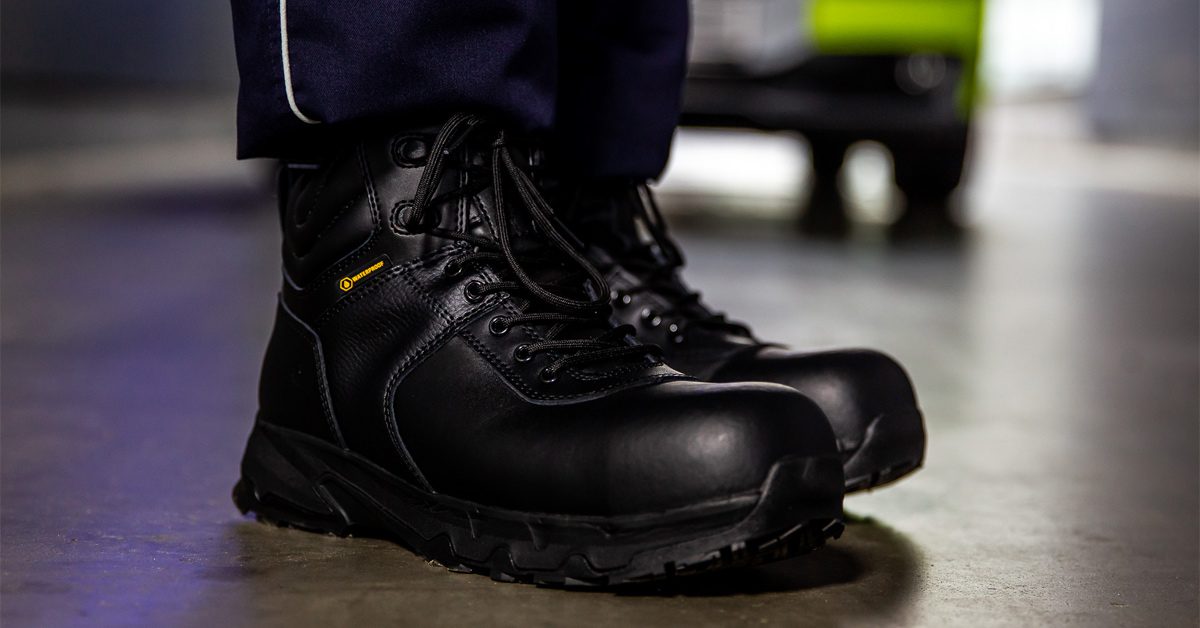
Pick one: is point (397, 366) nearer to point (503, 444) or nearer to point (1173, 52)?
point (503, 444)

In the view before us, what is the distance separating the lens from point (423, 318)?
0.80 metres

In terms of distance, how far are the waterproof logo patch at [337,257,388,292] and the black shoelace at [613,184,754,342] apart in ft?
0.71

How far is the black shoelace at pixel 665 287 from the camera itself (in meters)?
0.97

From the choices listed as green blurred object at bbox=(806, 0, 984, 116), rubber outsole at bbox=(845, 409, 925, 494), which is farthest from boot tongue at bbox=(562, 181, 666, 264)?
green blurred object at bbox=(806, 0, 984, 116)

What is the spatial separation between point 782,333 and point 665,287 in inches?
34.6

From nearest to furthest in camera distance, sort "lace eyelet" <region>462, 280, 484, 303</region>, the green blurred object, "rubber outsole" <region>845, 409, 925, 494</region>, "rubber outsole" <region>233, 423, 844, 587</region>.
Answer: "rubber outsole" <region>233, 423, 844, 587</region>
"lace eyelet" <region>462, 280, 484, 303</region>
"rubber outsole" <region>845, 409, 925, 494</region>
the green blurred object

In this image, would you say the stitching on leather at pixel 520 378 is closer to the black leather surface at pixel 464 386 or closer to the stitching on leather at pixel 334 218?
the black leather surface at pixel 464 386

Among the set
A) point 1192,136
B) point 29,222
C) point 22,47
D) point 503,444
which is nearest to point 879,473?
point 503,444

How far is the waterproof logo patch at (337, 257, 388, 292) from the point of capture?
0.82 meters

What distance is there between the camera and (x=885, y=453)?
0.91 m

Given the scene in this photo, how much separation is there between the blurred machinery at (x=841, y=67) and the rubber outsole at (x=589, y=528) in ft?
8.38

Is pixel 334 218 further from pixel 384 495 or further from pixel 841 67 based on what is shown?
pixel 841 67

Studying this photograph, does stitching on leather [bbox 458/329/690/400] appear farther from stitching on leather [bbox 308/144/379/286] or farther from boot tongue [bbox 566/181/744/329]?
boot tongue [bbox 566/181/744/329]

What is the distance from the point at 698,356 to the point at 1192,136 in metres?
10.2
